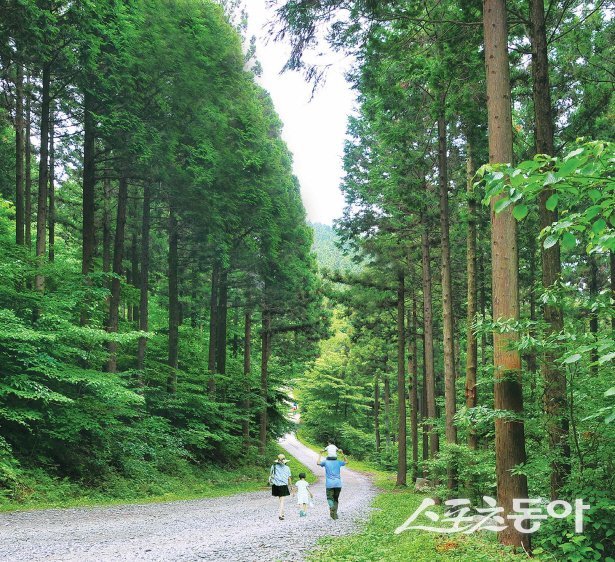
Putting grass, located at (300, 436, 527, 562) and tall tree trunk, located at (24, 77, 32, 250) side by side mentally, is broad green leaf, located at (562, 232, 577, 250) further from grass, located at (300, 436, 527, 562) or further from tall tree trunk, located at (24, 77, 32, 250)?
tall tree trunk, located at (24, 77, 32, 250)

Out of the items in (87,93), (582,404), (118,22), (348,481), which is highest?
(118,22)

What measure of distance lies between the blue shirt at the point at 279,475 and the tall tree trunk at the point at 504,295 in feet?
20.7

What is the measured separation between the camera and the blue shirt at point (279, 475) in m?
11.7

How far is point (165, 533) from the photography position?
8.71 metres

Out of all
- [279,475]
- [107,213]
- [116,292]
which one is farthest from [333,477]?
[107,213]

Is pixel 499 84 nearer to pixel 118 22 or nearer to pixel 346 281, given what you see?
pixel 118 22

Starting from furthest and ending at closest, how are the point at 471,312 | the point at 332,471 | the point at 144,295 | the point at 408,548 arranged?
the point at 144,295 < the point at 471,312 < the point at 332,471 < the point at 408,548

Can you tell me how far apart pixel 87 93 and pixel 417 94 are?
32.6ft

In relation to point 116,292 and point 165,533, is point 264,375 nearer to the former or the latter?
point 116,292

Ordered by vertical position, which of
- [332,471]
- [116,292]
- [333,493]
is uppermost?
[116,292]

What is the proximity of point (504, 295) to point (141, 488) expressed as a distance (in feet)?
40.1

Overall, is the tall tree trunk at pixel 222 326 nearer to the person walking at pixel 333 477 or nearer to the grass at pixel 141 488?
the grass at pixel 141 488

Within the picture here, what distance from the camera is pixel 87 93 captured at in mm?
14859

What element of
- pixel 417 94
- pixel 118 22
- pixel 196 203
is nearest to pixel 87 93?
pixel 118 22
